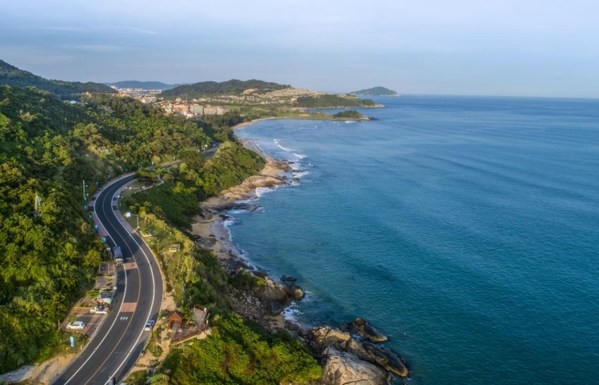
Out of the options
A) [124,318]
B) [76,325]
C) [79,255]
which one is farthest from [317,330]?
[79,255]

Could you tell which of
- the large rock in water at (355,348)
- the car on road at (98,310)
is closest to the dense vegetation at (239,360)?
the large rock in water at (355,348)

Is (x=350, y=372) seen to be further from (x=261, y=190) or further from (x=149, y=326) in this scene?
(x=261, y=190)

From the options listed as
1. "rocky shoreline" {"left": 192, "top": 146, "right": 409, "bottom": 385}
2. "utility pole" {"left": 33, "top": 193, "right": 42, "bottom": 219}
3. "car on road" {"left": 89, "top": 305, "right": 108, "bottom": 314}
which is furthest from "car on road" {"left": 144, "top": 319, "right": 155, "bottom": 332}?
"utility pole" {"left": 33, "top": 193, "right": 42, "bottom": 219}

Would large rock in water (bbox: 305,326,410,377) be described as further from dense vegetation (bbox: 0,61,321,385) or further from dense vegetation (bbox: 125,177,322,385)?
dense vegetation (bbox: 0,61,321,385)

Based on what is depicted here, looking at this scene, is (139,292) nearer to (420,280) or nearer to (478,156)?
(420,280)

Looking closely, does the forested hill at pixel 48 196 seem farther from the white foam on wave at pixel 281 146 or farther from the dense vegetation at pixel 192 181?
the white foam on wave at pixel 281 146

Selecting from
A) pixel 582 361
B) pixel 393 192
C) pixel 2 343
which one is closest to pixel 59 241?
pixel 2 343
